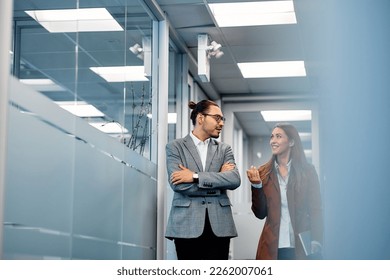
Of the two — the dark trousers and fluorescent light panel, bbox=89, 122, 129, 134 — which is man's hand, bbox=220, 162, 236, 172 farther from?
fluorescent light panel, bbox=89, 122, 129, 134

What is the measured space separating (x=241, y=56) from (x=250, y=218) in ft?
4.24

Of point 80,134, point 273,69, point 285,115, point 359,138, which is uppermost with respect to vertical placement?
point 273,69

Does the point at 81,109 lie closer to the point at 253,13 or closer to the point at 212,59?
the point at 253,13

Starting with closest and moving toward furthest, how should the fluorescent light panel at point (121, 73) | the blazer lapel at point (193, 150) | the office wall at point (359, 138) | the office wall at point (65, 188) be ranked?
the office wall at point (359, 138)
the office wall at point (65, 188)
the fluorescent light panel at point (121, 73)
the blazer lapel at point (193, 150)

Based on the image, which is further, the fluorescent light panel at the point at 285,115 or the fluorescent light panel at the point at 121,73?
the fluorescent light panel at the point at 285,115

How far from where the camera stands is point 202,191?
10.7 feet

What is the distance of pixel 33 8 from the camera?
94.6 inches

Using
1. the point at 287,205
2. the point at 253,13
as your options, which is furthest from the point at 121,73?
the point at 253,13

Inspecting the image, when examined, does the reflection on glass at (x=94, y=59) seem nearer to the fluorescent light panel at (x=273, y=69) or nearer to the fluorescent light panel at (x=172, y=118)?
the fluorescent light panel at (x=172, y=118)

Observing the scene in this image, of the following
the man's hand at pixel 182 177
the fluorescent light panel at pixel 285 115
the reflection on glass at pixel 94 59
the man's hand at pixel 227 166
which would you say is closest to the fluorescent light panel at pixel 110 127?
the reflection on glass at pixel 94 59

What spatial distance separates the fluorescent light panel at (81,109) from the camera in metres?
2.65

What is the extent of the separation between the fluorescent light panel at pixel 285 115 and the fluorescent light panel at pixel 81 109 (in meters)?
2.56

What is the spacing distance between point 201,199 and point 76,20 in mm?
924
